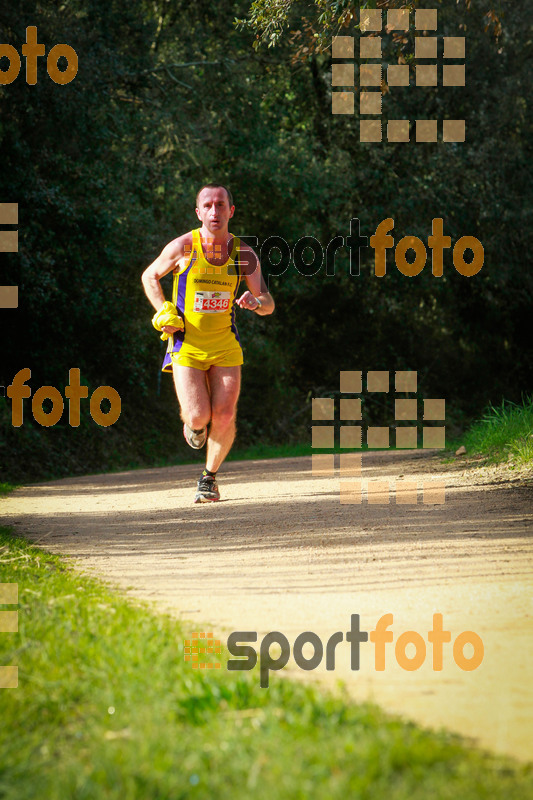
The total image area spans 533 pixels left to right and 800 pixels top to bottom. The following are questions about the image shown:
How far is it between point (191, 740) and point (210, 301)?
511 cm

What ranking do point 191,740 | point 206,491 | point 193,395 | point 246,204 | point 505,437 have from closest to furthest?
point 191,740 → point 193,395 → point 206,491 → point 505,437 → point 246,204

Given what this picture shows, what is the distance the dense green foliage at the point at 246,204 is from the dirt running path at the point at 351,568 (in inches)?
222

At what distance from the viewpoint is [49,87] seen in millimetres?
13812

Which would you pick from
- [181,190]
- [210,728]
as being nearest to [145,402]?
[181,190]

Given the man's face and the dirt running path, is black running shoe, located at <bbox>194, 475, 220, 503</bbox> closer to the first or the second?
the dirt running path

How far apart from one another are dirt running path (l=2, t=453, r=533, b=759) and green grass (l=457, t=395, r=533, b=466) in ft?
1.47

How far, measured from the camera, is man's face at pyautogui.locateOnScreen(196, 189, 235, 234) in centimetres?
718

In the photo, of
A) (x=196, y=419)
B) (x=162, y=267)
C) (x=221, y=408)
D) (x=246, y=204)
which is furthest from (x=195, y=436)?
(x=246, y=204)

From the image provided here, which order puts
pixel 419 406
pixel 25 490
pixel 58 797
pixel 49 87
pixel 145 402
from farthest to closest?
pixel 419 406
pixel 145 402
pixel 49 87
pixel 25 490
pixel 58 797

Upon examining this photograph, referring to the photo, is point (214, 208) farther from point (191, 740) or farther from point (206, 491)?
point (191, 740)

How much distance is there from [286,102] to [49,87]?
7.42 m

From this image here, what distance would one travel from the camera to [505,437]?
9.45 metres

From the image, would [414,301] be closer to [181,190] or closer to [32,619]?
[181,190]

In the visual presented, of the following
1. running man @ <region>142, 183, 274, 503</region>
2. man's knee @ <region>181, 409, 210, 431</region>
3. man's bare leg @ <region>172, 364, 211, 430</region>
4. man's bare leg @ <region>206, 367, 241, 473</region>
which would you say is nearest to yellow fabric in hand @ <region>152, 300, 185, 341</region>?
running man @ <region>142, 183, 274, 503</region>
